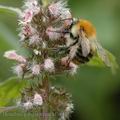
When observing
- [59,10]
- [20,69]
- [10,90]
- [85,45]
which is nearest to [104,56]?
[85,45]

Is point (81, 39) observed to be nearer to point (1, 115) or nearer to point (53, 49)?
point (53, 49)

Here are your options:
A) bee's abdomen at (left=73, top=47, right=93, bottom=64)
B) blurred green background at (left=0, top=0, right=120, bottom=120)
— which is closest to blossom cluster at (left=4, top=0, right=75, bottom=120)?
bee's abdomen at (left=73, top=47, right=93, bottom=64)

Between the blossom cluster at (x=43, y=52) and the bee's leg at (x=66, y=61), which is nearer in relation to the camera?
the blossom cluster at (x=43, y=52)

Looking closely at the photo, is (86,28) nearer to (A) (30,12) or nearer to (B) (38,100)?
(A) (30,12)

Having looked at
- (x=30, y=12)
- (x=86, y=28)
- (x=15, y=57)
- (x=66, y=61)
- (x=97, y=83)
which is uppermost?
(x=97, y=83)

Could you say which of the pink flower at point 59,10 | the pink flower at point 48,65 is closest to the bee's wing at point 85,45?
the pink flower at point 59,10

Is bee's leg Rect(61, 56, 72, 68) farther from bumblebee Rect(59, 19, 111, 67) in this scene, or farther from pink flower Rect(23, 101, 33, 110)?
pink flower Rect(23, 101, 33, 110)

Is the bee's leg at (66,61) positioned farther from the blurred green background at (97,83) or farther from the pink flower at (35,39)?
the blurred green background at (97,83)
